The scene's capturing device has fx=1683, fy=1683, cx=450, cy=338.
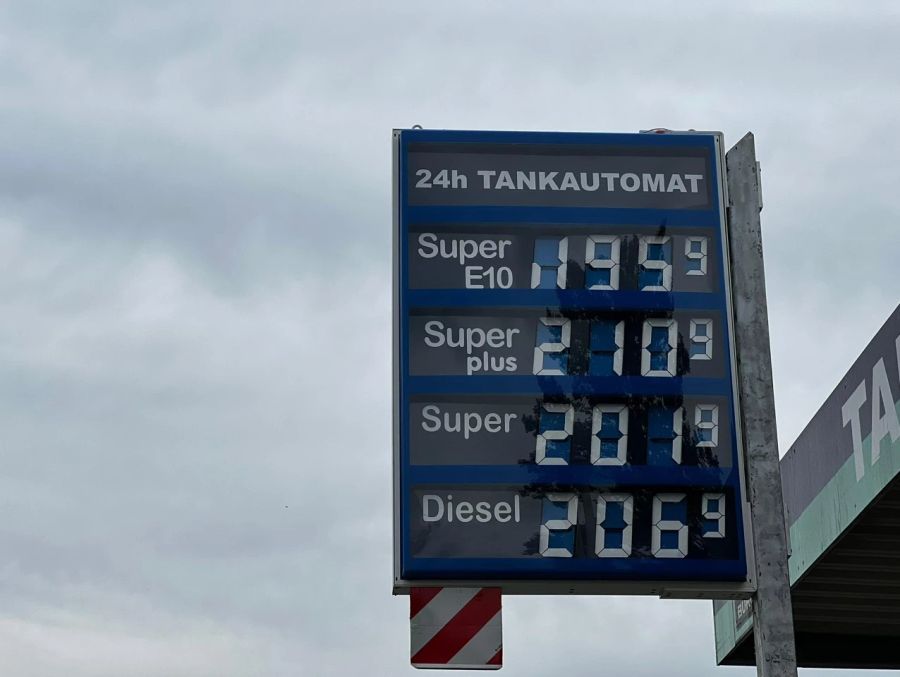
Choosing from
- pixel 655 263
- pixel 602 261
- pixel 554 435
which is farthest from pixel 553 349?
pixel 655 263

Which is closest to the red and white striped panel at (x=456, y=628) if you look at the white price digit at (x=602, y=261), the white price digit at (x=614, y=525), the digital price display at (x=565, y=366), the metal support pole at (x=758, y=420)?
the digital price display at (x=565, y=366)

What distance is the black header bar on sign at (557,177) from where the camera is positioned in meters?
10.9

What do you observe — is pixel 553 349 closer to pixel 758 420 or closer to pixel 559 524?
pixel 559 524

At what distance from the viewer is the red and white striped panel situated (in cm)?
978

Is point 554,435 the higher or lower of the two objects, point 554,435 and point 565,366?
the lower

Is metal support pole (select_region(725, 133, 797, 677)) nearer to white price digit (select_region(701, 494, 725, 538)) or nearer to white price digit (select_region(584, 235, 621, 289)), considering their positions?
white price digit (select_region(701, 494, 725, 538))

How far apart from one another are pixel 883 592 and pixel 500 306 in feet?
33.9

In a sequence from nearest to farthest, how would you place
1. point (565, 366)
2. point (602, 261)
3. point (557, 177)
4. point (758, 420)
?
1. point (758, 420)
2. point (565, 366)
3. point (602, 261)
4. point (557, 177)

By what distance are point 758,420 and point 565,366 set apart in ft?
4.21

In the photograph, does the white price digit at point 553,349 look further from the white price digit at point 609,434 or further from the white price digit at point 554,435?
the white price digit at point 609,434

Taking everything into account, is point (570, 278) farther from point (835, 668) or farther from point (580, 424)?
point (835, 668)

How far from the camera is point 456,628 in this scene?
984 centimetres

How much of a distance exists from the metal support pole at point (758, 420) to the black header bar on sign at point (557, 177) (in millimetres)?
486

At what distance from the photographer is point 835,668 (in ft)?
72.9
